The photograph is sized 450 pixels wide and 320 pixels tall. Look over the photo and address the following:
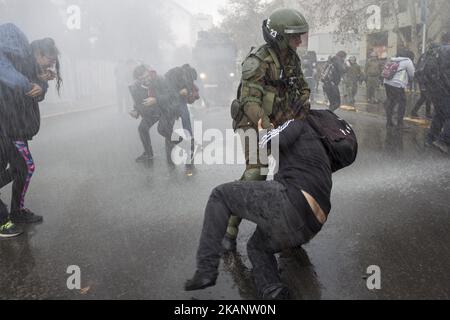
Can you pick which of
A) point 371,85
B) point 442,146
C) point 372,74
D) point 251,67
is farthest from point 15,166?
point 371,85

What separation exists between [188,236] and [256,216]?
1554 millimetres

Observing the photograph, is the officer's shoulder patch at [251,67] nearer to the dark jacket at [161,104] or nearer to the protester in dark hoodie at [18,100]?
the protester in dark hoodie at [18,100]

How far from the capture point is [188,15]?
11344 cm

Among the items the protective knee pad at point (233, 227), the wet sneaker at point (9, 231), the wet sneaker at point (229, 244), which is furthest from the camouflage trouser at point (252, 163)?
the wet sneaker at point (9, 231)

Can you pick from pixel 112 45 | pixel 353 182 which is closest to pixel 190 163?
pixel 353 182

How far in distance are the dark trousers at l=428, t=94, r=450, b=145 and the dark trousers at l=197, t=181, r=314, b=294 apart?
5.67 meters

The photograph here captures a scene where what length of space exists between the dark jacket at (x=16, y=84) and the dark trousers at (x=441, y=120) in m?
6.13

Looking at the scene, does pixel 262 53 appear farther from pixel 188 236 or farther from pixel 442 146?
pixel 442 146

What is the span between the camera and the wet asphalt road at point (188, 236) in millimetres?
3057

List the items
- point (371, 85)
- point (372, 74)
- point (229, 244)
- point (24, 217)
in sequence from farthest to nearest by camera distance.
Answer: point (371, 85), point (372, 74), point (24, 217), point (229, 244)

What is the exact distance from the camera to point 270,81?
133 inches
